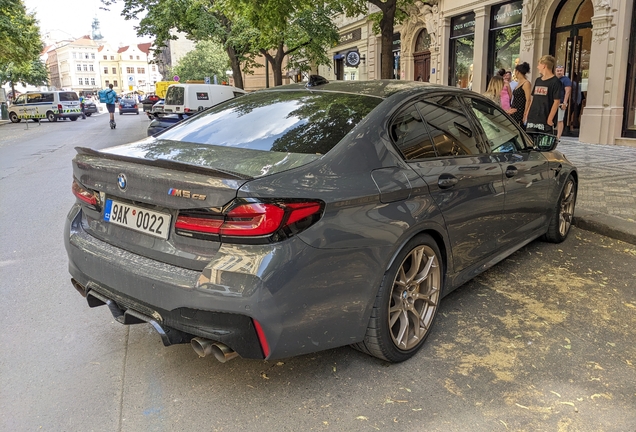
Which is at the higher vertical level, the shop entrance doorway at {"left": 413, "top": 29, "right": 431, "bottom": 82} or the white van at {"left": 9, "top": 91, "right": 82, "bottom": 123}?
the shop entrance doorway at {"left": 413, "top": 29, "right": 431, "bottom": 82}

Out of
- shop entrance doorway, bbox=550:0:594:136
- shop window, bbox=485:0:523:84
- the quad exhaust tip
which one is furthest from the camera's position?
shop window, bbox=485:0:523:84

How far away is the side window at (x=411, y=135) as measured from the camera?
121 inches

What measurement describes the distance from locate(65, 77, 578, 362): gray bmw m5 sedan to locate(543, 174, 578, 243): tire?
61.3 inches

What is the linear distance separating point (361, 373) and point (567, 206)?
3.48 m

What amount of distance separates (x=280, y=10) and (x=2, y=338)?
28.6ft

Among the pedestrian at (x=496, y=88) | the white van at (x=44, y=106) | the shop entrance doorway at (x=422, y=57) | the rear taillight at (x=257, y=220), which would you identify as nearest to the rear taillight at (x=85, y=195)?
the rear taillight at (x=257, y=220)

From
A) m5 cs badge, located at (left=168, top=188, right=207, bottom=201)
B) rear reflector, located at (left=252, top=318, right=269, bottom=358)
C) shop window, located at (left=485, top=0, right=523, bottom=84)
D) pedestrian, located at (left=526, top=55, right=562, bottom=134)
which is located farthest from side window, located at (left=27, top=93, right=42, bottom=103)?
rear reflector, located at (left=252, top=318, right=269, bottom=358)

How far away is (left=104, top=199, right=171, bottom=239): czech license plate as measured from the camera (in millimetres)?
2590

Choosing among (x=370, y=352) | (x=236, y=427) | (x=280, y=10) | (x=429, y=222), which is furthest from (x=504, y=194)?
(x=280, y=10)

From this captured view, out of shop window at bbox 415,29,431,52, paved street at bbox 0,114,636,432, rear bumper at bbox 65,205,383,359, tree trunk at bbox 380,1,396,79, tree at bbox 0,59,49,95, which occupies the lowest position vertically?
paved street at bbox 0,114,636,432

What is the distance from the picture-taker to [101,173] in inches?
114

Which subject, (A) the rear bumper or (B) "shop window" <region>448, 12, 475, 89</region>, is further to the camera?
(B) "shop window" <region>448, 12, 475, 89</region>

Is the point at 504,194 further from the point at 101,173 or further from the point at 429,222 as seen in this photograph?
the point at 101,173

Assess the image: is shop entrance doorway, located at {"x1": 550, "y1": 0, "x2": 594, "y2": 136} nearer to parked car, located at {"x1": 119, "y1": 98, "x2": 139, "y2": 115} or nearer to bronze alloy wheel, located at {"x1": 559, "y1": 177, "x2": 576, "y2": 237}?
bronze alloy wheel, located at {"x1": 559, "y1": 177, "x2": 576, "y2": 237}
